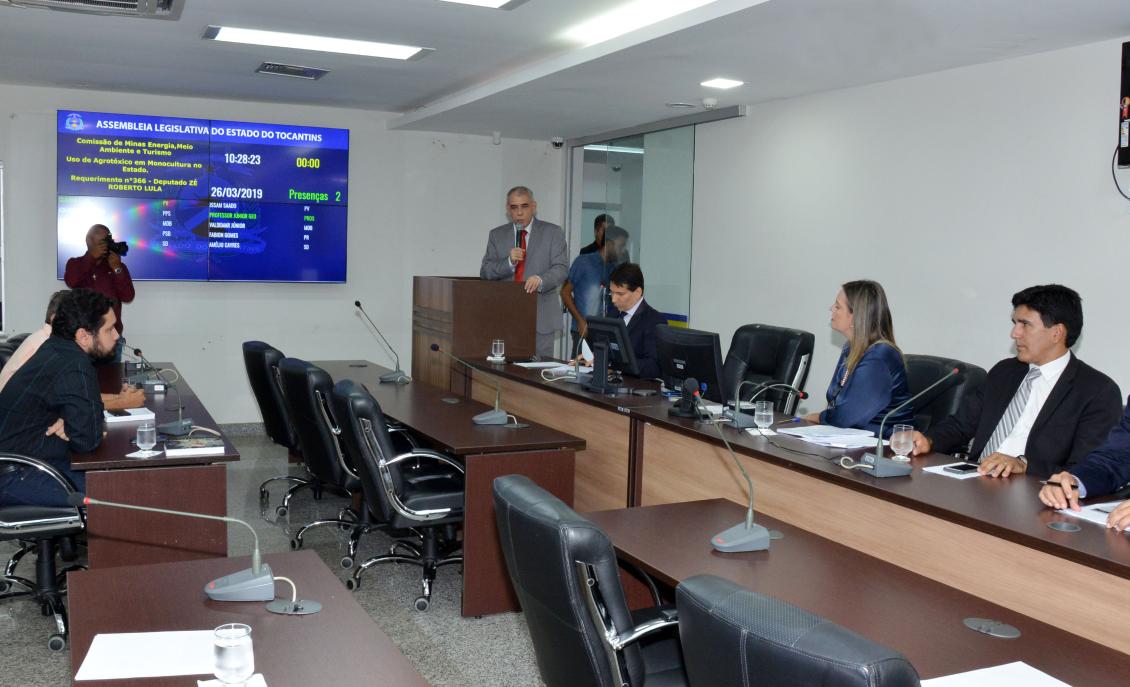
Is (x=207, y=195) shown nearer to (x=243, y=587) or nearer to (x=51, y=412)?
(x=51, y=412)

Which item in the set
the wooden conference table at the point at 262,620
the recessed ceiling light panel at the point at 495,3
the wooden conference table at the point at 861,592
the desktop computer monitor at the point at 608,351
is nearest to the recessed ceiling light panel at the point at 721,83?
the recessed ceiling light panel at the point at 495,3

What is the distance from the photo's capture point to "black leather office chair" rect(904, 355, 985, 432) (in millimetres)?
4391

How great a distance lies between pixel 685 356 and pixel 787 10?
4.99 feet

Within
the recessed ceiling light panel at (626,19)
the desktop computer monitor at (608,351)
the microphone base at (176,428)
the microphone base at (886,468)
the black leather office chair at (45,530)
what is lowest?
the black leather office chair at (45,530)

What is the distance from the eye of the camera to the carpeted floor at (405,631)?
3.44 metres

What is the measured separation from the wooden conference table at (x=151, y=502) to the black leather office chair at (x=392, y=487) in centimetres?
49

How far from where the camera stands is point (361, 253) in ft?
27.7

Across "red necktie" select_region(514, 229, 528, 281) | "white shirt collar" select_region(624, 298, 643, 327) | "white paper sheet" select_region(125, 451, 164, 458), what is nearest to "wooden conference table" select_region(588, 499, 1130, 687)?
"white paper sheet" select_region(125, 451, 164, 458)

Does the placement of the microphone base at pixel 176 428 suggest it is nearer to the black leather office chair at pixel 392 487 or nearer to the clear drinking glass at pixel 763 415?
the black leather office chair at pixel 392 487

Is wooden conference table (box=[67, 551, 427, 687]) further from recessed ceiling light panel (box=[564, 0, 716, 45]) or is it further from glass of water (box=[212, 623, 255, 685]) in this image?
recessed ceiling light panel (box=[564, 0, 716, 45])

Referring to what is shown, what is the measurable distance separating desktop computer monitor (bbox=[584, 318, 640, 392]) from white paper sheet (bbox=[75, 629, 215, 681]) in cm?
297

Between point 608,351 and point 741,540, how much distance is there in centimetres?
234

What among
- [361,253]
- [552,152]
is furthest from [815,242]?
[361,253]

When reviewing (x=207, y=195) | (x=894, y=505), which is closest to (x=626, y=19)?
(x=894, y=505)
